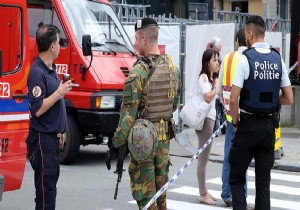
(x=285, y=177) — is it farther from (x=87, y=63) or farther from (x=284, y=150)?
(x=87, y=63)

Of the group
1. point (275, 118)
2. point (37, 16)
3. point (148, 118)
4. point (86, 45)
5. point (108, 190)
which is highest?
point (37, 16)

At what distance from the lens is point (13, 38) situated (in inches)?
302

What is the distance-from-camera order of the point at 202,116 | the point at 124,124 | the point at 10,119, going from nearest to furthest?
the point at 124,124 < the point at 10,119 < the point at 202,116

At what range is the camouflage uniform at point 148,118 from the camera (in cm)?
591

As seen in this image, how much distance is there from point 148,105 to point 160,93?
15 cm

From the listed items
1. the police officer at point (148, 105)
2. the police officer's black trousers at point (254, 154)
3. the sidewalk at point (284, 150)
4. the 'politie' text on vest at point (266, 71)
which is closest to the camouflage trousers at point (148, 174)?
the police officer at point (148, 105)

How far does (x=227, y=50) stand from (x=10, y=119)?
948 cm

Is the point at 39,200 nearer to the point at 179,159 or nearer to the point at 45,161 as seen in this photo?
the point at 45,161

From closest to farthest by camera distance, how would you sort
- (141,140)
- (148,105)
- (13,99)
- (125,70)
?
1. (141,140)
2. (148,105)
3. (13,99)
4. (125,70)

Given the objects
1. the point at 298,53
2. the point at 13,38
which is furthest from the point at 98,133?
the point at 298,53

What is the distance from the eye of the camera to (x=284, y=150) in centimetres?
1330

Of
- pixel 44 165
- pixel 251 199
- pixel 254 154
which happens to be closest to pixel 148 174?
pixel 44 165

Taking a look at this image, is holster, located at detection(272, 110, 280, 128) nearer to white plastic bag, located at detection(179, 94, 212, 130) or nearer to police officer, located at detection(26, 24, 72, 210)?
white plastic bag, located at detection(179, 94, 212, 130)

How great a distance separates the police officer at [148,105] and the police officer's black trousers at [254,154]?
3.16 feet
